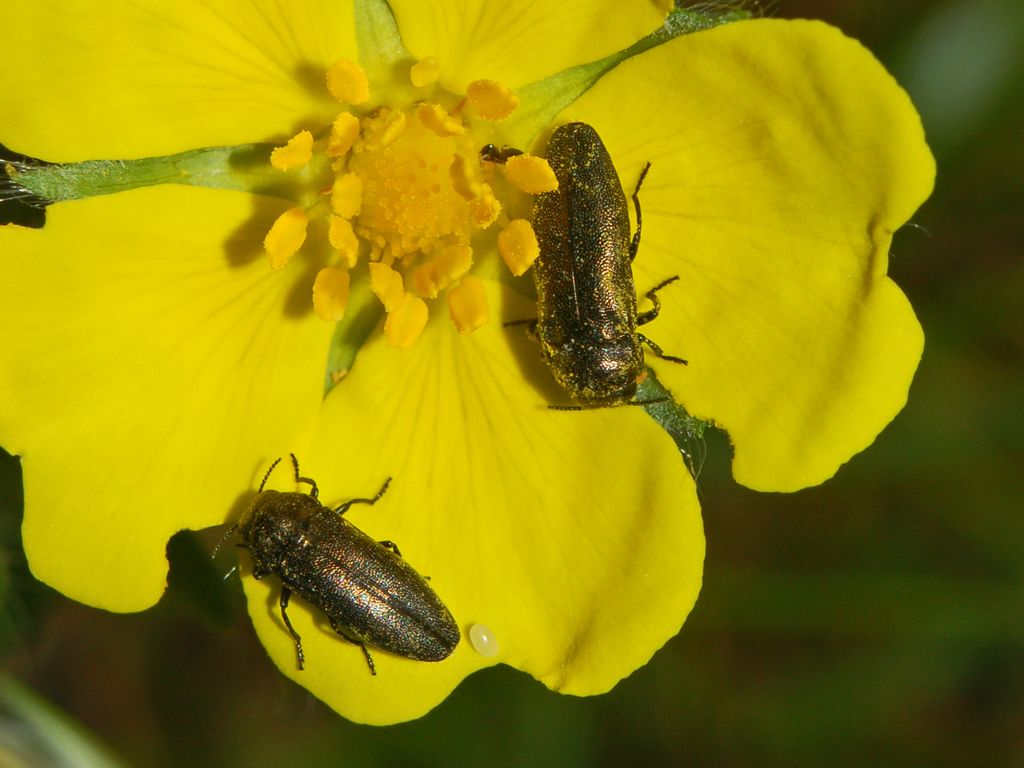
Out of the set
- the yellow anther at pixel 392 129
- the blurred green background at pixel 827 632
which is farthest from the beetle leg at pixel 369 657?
the blurred green background at pixel 827 632

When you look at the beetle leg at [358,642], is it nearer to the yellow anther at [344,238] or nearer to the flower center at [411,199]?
the flower center at [411,199]

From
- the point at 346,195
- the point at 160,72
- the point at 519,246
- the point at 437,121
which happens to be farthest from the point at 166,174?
the point at 519,246

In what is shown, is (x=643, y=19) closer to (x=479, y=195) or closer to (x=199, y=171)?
(x=479, y=195)

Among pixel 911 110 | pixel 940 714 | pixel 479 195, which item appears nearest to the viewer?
pixel 911 110

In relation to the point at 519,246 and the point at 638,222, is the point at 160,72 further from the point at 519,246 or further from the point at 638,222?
the point at 638,222

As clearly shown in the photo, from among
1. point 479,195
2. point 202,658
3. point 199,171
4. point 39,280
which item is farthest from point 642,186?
point 202,658

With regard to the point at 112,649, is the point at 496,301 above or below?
above

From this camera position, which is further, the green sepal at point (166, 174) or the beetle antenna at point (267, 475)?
the beetle antenna at point (267, 475)
